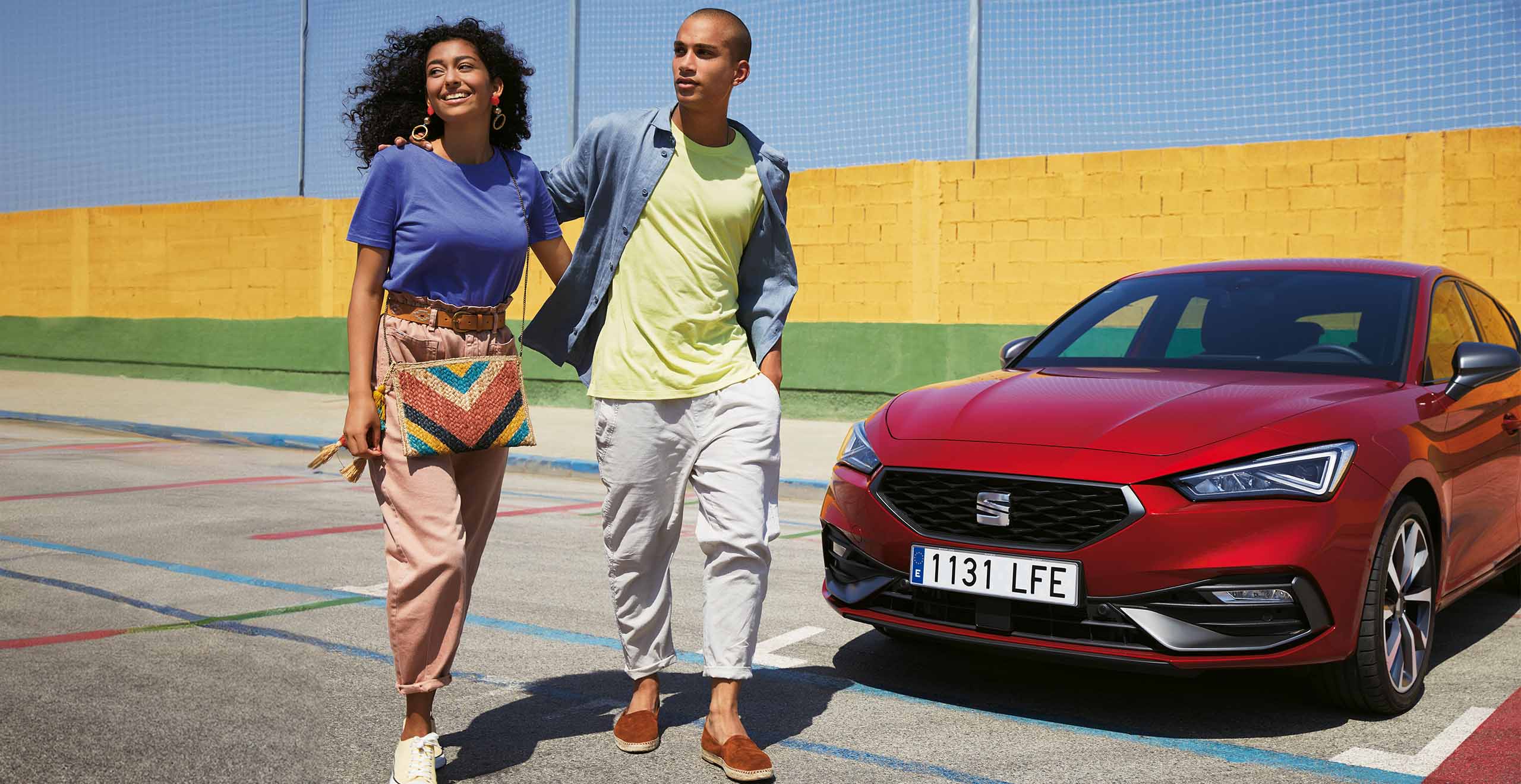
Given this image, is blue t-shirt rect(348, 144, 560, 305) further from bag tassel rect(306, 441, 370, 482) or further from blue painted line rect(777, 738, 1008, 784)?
blue painted line rect(777, 738, 1008, 784)

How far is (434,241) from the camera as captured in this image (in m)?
3.15

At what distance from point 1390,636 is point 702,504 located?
6.72 ft

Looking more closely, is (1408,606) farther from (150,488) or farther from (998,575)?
(150,488)

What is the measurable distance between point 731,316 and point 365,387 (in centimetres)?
97

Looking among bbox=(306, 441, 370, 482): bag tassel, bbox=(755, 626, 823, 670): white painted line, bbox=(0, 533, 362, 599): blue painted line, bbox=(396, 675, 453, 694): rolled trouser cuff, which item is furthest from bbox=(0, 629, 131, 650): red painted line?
bbox=(755, 626, 823, 670): white painted line

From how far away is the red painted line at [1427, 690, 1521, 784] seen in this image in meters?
3.29

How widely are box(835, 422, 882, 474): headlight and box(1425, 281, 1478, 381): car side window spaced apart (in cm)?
188

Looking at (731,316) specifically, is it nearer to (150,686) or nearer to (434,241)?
(434,241)

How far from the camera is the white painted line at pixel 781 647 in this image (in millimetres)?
4473

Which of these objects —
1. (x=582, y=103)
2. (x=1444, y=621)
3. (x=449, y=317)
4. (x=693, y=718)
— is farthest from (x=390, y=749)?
(x=582, y=103)

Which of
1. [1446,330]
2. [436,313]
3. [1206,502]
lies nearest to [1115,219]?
[1446,330]

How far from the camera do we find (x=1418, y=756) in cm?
349

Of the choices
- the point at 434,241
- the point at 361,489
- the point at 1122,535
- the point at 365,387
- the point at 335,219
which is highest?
the point at 335,219

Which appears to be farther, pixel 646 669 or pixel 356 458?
pixel 646 669
